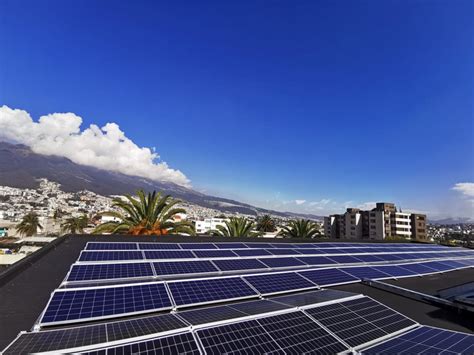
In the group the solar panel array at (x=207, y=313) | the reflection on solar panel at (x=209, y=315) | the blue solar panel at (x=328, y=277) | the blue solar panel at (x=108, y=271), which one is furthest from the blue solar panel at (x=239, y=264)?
the reflection on solar panel at (x=209, y=315)

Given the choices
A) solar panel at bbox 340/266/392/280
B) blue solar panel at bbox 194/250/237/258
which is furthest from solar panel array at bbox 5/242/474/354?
blue solar panel at bbox 194/250/237/258

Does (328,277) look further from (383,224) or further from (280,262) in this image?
(383,224)

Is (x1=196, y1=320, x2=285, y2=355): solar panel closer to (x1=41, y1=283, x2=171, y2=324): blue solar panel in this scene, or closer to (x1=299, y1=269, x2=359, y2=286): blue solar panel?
(x1=41, y1=283, x2=171, y2=324): blue solar panel

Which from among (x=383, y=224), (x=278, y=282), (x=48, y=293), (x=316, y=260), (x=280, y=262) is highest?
(x=383, y=224)

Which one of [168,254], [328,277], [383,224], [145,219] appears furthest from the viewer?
[383,224]

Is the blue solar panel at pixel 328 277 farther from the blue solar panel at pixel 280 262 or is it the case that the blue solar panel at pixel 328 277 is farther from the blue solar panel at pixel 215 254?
the blue solar panel at pixel 215 254

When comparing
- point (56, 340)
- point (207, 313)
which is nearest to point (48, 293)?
point (56, 340)

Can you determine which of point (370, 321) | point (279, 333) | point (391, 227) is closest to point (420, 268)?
point (370, 321)
